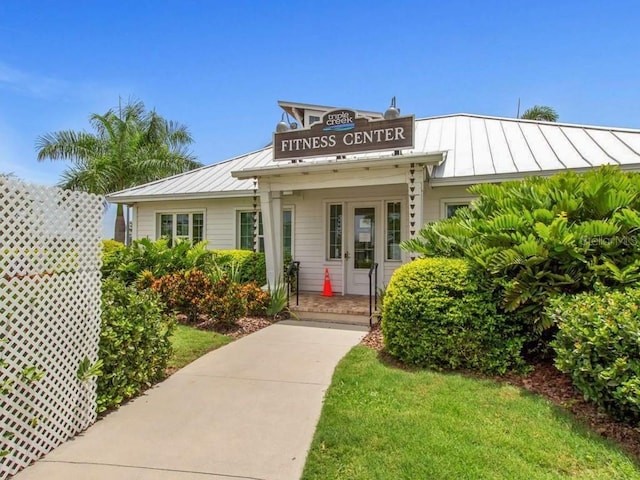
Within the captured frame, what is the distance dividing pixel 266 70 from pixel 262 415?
1299 cm

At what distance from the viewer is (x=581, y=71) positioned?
1214cm

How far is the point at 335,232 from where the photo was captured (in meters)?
10.6

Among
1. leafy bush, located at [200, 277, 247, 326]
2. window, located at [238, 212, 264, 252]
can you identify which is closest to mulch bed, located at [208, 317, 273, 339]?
leafy bush, located at [200, 277, 247, 326]

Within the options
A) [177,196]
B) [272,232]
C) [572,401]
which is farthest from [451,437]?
[177,196]

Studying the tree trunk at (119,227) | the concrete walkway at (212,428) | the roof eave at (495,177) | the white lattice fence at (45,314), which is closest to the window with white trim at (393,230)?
the roof eave at (495,177)

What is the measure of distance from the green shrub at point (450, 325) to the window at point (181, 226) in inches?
337

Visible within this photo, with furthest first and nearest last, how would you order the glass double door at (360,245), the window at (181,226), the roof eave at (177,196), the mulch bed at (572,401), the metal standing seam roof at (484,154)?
the window at (181,226) < the roof eave at (177,196) < the glass double door at (360,245) < the metal standing seam roof at (484,154) < the mulch bed at (572,401)

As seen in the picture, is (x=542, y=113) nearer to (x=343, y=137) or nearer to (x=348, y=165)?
(x=343, y=137)

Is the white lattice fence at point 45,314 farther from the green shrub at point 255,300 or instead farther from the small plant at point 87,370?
the green shrub at point 255,300

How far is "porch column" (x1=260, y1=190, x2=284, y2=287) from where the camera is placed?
917 centimetres

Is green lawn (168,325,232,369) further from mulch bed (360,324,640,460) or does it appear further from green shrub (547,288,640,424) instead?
green shrub (547,288,640,424)

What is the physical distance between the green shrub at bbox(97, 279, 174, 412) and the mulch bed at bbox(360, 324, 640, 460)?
4.11 metres

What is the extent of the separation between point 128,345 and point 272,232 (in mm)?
5326

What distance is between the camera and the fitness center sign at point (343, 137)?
8.07 metres
